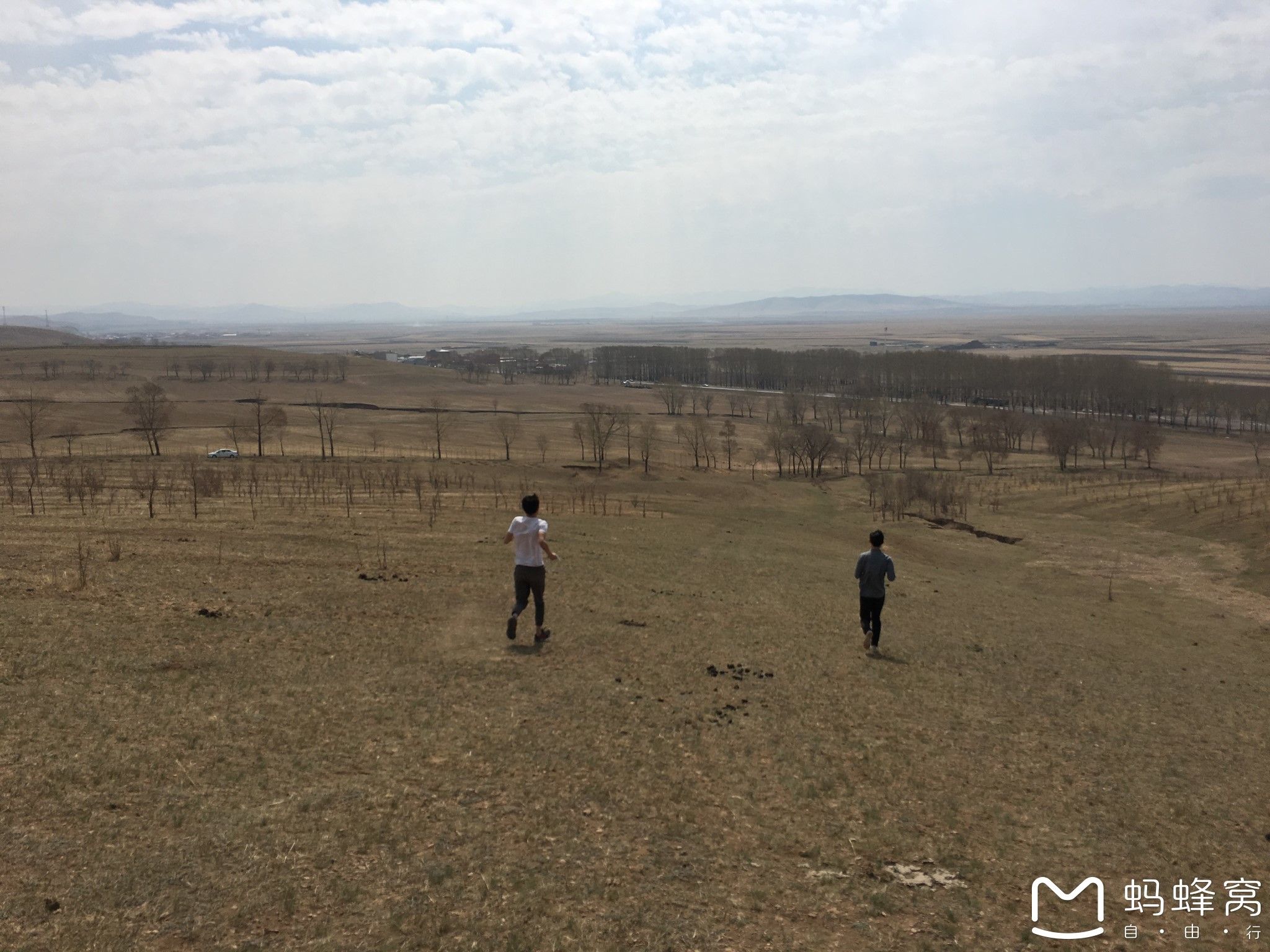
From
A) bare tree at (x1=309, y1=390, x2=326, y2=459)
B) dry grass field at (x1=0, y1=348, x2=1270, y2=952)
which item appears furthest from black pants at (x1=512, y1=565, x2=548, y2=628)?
bare tree at (x1=309, y1=390, x2=326, y2=459)

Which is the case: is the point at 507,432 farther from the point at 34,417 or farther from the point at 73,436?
the point at 34,417

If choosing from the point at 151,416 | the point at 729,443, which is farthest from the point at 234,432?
the point at 729,443

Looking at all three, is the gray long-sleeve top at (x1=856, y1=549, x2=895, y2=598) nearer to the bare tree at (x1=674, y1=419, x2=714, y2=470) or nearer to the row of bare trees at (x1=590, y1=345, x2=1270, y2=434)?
the bare tree at (x1=674, y1=419, x2=714, y2=470)

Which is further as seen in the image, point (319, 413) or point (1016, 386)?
point (1016, 386)

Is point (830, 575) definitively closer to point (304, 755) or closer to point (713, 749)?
point (713, 749)

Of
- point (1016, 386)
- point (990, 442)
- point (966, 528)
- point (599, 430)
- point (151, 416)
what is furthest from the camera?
point (1016, 386)

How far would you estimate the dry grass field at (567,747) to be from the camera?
278 inches

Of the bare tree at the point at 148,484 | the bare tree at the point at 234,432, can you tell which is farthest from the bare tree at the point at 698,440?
the bare tree at the point at 148,484

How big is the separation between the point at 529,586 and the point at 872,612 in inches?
278

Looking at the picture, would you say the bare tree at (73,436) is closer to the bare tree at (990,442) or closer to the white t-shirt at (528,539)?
the white t-shirt at (528,539)

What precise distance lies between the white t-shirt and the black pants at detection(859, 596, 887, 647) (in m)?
6.65

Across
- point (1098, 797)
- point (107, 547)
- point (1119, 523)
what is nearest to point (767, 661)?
point (1098, 797)

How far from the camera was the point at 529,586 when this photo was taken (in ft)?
47.3

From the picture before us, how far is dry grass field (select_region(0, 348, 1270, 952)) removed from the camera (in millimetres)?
7070
